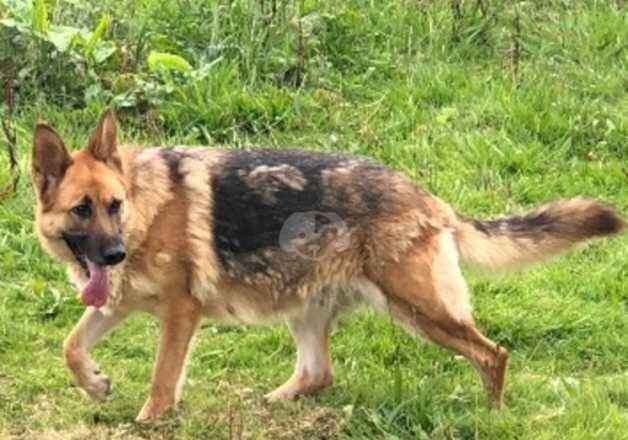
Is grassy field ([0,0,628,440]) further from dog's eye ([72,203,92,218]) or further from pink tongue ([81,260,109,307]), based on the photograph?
dog's eye ([72,203,92,218])

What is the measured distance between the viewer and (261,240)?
18.6 feet

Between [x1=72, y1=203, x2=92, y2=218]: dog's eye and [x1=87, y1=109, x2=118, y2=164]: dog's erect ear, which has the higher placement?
[x1=87, y1=109, x2=118, y2=164]: dog's erect ear

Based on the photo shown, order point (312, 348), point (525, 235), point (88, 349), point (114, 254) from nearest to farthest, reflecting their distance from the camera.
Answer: point (114, 254) → point (88, 349) → point (525, 235) → point (312, 348)

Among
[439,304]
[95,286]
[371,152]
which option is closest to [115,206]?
Result: [95,286]

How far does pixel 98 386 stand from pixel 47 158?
1024 mm

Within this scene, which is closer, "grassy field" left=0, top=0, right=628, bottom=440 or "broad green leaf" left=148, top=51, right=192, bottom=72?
"grassy field" left=0, top=0, right=628, bottom=440

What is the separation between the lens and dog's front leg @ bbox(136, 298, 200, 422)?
18.0ft

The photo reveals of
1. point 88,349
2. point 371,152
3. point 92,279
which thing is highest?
point 92,279

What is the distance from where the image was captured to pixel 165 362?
18.1ft

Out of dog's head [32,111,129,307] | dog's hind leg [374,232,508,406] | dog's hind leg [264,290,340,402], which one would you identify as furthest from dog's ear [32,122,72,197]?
dog's hind leg [374,232,508,406]

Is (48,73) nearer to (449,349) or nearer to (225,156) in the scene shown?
(225,156)

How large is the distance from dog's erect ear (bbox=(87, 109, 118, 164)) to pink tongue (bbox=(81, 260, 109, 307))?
0.47 metres

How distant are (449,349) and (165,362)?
123cm

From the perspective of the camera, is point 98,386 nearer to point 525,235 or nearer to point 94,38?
point 525,235
